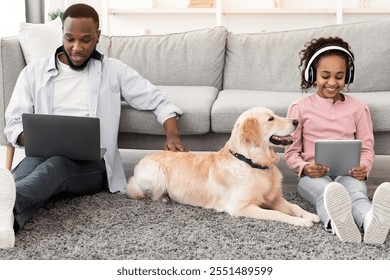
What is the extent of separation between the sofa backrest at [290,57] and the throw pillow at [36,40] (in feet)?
3.76

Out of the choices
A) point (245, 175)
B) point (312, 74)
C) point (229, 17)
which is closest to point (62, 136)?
point (245, 175)

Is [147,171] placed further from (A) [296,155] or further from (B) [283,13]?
(B) [283,13]

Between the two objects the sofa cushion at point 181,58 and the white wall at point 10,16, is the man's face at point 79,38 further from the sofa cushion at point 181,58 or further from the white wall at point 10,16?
the white wall at point 10,16

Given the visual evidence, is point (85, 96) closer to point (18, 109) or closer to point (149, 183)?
point (18, 109)

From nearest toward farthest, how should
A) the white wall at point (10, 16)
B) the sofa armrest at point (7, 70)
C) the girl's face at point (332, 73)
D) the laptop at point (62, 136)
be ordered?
the laptop at point (62, 136)
the girl's face at point (332, 73)
the sofa armrest at point (7, 70)
the white wall at point (10, 16)

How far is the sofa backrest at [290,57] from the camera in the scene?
11.0 feet

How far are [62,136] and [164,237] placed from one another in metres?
0.72

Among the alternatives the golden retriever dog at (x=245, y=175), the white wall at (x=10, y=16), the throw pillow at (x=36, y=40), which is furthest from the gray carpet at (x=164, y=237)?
the white wall at (x=10, y=16)

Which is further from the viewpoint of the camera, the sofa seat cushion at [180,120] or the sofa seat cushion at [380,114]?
the sofa seat cushion at [180,120]

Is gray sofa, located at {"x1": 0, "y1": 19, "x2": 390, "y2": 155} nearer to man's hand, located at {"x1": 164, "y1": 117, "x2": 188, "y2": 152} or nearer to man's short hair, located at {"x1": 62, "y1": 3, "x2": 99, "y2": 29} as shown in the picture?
man's hand, located at {"x1": 164, "y1": 117, "x2": 188, "y2": 152}

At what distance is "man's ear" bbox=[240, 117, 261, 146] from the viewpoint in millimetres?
2334

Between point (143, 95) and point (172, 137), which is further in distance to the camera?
point (143, 95)

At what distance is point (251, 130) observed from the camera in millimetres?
2334
